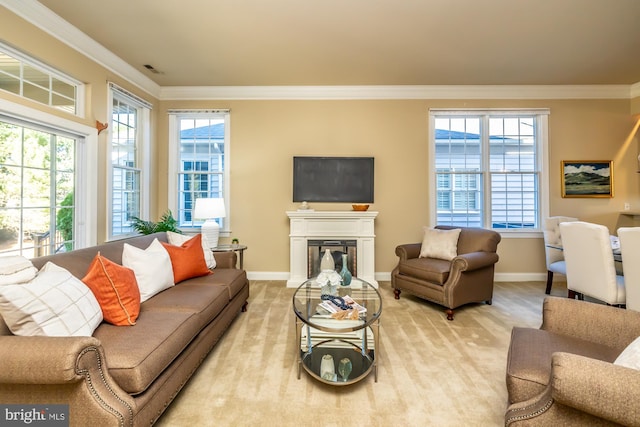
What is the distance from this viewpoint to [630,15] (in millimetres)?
2607

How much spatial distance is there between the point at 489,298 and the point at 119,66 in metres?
5.15

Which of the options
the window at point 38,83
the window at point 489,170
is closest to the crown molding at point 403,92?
the window at point 489,170

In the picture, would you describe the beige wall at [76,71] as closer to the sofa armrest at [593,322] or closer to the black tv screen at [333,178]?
the black tv screen at [333,178]

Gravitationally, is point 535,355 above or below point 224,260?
below

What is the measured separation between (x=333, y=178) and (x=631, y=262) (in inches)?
124

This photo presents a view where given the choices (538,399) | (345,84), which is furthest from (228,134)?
(538,399)

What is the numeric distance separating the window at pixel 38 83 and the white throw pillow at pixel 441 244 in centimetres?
418

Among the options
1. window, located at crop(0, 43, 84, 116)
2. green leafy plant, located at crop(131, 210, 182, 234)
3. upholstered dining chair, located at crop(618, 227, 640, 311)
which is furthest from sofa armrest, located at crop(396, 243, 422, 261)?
window, located at crop(0, 43, 84, 116)

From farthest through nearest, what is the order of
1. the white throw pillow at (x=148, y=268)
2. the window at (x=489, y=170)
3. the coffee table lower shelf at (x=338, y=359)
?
the window at (x=489, y=170) < the white throw pillow at (x=148, y=268) < the coffee table lower shelf at (x=338, y=359)

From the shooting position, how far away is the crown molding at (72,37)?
7.91 feet

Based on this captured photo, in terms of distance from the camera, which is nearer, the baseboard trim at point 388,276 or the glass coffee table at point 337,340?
the glass coffee table at point 337,340

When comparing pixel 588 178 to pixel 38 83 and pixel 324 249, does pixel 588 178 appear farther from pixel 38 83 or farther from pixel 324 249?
pixel 38 83

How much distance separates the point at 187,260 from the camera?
2627mm

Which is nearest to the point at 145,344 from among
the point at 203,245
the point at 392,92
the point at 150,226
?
the point at 203,245
